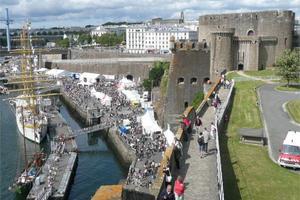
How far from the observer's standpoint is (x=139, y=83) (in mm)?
71812

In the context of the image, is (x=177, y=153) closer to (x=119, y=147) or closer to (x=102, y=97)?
(x=119, y=147)

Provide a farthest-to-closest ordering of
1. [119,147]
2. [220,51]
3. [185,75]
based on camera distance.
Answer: [220,51]
[185,75]
[119,147]

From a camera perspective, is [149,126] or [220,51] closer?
[149,126]

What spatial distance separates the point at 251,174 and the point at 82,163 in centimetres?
2138

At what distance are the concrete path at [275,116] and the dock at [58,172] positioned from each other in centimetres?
1235

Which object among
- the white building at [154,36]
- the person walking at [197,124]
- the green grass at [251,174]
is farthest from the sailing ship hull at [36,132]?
the white building at [154,36]

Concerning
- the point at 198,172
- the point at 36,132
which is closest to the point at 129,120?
the point at 36,132

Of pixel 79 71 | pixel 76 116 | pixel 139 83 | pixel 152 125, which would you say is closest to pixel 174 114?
pixel 152 125

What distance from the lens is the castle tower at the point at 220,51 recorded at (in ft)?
139

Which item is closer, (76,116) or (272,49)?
(272,49)

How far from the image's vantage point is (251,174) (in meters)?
15.8

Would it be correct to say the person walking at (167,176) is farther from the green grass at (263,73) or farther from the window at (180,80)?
the green grass at (263,73)

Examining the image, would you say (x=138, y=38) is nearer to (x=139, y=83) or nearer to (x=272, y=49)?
(x=139, y=83)

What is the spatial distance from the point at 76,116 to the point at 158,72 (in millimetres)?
17213
